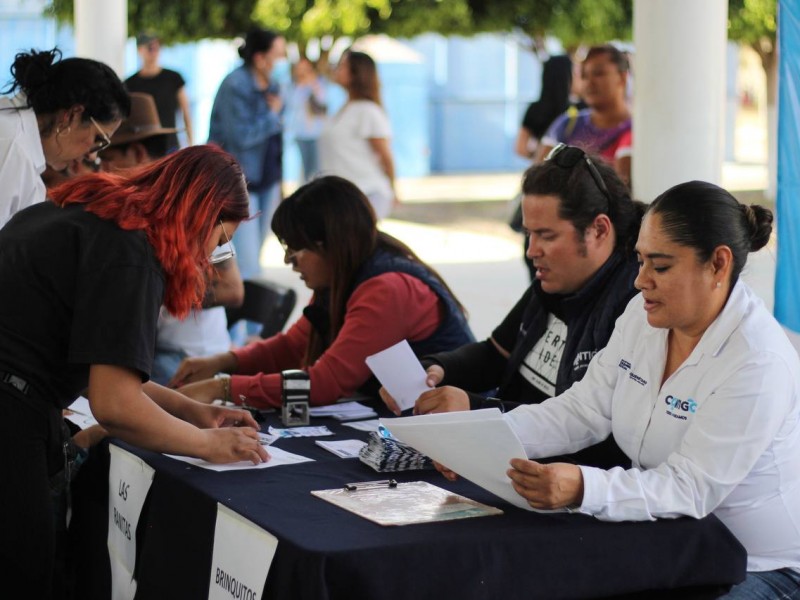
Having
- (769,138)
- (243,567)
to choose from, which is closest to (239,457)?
(243,567)

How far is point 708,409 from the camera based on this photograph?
2256 millimetres

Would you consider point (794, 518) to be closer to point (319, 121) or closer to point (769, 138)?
point (319, 121)

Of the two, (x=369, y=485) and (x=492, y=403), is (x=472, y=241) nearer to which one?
(x=492, y=403)

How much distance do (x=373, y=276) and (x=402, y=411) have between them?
51 centimetres

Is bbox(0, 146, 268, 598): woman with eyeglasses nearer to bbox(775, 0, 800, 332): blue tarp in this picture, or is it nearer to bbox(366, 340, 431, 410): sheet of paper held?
bbox(366, 340, 431, 410): sheet of paper held

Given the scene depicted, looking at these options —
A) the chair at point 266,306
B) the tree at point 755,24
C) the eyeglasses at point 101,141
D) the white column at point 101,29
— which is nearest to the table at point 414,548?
the eyeglasses at point 101,141

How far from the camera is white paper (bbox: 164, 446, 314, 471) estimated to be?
256 centimetres

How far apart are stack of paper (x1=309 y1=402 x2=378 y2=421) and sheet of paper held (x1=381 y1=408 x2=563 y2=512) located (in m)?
0.91

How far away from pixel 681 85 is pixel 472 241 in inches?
350

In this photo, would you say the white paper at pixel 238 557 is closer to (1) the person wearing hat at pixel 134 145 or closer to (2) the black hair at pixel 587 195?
(2) the black hair at pixel 587 195

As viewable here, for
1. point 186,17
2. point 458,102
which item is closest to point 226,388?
point 186,17

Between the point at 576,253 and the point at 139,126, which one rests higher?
the point at 139,126

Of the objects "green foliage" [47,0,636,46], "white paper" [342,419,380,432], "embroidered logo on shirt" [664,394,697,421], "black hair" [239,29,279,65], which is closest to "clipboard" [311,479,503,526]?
"embroidered logo on shirt" [664,394,697,421]

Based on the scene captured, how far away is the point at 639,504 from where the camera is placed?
7.18 ft
